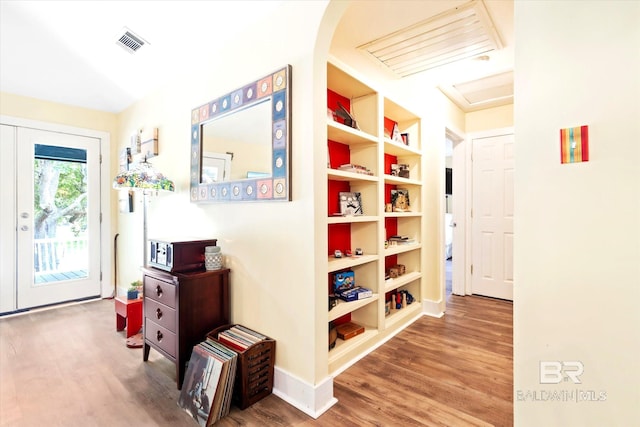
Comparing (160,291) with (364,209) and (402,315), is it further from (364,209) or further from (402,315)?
(402,315)

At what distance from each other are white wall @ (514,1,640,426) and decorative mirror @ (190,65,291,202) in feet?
3.79

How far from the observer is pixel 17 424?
153 cm

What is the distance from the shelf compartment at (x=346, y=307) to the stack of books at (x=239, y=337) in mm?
465

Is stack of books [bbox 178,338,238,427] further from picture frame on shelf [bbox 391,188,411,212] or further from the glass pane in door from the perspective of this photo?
the glass pane in door

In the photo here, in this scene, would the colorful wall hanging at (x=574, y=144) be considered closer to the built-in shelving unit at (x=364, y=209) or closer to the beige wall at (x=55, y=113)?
the built-in shelving unit at (x=364, y=209)

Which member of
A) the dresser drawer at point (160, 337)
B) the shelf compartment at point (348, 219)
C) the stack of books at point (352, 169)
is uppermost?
the stack of books at point (352, 169)

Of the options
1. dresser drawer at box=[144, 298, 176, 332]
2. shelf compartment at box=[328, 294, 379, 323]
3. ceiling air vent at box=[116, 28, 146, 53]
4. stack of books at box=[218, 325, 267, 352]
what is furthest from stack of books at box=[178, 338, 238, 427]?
ceiling air vent at box=[116, 28, 146, 53]

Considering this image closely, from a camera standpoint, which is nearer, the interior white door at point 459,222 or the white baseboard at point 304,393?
the white baseboard at point 304,393

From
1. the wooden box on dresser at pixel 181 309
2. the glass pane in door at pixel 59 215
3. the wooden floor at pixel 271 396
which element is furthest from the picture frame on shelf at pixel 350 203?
the glass pane in door at pixel 59 215

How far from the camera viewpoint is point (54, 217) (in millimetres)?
3430

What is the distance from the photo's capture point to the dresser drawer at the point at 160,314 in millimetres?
1875

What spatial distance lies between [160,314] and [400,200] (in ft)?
7.55

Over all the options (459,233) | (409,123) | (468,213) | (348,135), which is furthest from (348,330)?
(468,213)

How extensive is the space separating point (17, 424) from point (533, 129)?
2.80 m
